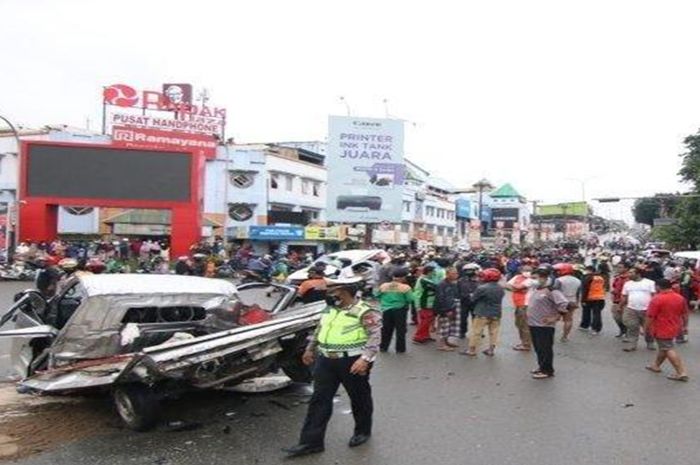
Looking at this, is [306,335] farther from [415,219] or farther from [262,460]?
[415,219]

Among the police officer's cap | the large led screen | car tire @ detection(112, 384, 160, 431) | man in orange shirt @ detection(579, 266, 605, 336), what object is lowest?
car tire @ detection(112, 384, 160, 431)

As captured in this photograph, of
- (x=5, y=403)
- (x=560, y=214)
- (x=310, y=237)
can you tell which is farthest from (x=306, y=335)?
(x=560, y=214)

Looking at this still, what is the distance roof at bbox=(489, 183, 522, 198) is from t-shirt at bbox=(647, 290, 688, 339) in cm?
9469

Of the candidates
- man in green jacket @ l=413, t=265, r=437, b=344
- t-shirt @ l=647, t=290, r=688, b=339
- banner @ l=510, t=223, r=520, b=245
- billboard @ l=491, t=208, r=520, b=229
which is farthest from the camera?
billboard @ l=491, t=208, r=520, b=229

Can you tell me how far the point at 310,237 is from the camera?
45.3 metres

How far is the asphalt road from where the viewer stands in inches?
228

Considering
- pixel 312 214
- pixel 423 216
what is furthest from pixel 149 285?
pixel 423 216

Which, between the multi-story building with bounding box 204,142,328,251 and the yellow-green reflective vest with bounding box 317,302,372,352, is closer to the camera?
the yellow-green reflective vest with bounding box 317,302,372,352

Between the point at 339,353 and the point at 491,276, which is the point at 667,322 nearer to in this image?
the point at 491,276

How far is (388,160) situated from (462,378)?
24548 mm

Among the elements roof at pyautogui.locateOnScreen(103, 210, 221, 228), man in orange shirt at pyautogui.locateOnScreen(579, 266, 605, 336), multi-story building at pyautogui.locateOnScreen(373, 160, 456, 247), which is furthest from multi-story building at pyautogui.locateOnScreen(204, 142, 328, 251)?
man in orange shirt at pyautogui.locateOnScreen(579, 266, 605, 336)

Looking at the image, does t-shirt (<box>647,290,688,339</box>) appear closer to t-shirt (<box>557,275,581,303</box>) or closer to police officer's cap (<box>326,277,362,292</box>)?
t-shirt (<box>557,275,581,303</box>)

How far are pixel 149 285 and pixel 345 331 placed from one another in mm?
2927

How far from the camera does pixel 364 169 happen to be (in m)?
32.8
